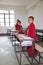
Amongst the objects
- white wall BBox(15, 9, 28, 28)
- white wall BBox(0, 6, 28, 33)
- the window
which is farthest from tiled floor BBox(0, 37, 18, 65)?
white wall BBox(15, 9, 28, 28)

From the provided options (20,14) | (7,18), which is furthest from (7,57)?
(20,14)

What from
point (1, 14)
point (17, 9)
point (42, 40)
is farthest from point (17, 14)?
point (42, 40)

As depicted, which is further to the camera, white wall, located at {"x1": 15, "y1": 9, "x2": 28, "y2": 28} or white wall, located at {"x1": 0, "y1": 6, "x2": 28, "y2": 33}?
white wall, located at {"x1": 15, "y1": 9, "x2": 28, "y2": 28}

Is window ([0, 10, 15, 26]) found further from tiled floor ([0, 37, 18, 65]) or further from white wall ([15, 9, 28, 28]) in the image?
tiled floor ([0, 37, 18, 65])

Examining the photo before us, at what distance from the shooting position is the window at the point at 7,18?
10.8 metres

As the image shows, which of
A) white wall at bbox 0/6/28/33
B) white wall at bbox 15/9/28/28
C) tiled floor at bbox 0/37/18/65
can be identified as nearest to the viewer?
tiled floor at bbox 0/37/18/65

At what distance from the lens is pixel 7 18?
1098 cm

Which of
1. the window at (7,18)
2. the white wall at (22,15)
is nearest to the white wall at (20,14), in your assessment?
the white wall at (22,15)

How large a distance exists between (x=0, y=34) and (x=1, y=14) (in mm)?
1831

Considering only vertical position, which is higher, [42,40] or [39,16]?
[39,16]

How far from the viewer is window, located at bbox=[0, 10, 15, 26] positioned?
10.8 m

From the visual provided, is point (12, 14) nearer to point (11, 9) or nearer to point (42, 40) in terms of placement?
point (11, 9)

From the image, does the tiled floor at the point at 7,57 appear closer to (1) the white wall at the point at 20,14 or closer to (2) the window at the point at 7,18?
(1) the white wall at the point at 20,14

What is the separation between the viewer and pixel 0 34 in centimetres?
1062
